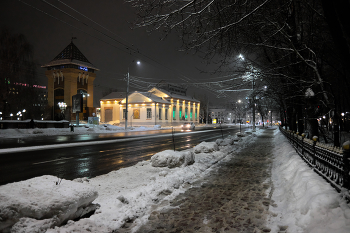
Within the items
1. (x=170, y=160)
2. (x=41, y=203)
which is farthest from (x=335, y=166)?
(x=41, y=203)

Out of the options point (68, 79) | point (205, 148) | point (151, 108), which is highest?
point (68, 79)

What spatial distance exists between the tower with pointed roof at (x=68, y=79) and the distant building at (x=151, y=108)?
8.49m

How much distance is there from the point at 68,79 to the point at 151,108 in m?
31.7

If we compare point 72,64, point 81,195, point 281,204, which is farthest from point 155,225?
point 72,64

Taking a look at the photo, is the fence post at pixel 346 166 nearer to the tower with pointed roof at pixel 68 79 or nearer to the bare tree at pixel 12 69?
the bare tree at pixel 12 69

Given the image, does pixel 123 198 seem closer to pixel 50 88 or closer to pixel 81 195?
pixel 81 195

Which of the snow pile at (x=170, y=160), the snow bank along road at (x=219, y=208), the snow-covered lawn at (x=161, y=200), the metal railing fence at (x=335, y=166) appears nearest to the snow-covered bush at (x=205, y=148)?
the snow pile at (x=170, y=160)

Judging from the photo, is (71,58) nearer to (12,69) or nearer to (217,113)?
(12,69)

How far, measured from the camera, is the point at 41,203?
335 cm

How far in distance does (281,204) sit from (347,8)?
13.4ft

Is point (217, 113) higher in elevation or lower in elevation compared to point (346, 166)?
→ higher

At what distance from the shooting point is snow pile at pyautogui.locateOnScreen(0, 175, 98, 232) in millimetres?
3037

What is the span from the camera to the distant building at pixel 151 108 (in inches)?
2332

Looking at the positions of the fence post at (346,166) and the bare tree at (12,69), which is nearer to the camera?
the fence post at (346,166)
